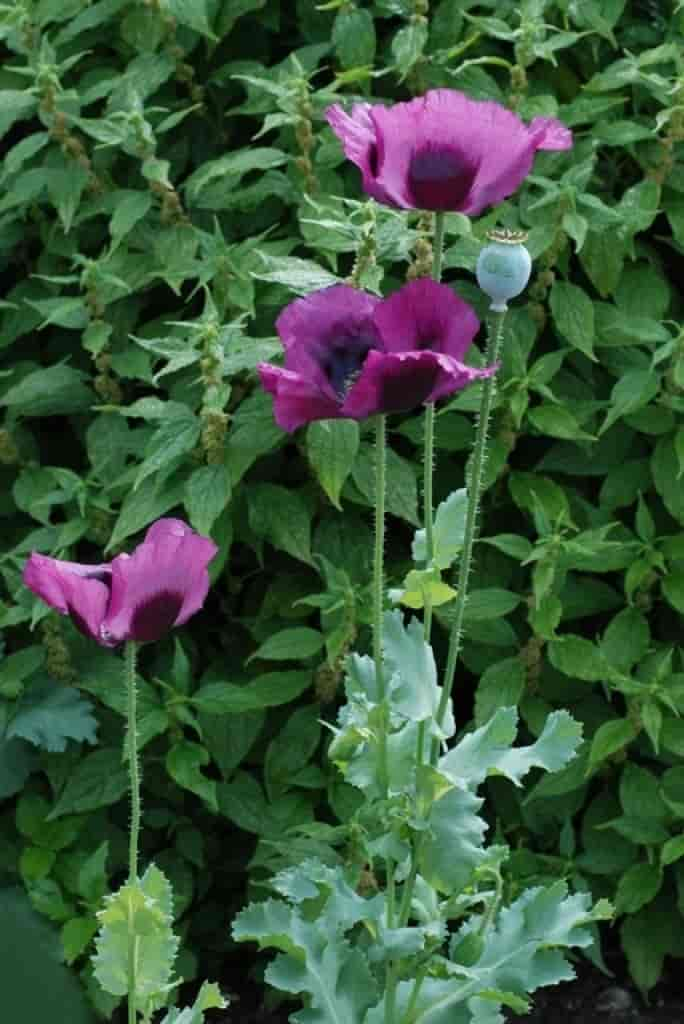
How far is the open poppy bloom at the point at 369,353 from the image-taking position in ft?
4.38

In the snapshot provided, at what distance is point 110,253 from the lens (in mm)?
2549

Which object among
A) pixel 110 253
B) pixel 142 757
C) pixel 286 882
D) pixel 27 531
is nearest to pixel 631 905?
pixel 142 757

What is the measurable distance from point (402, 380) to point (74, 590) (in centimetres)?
36

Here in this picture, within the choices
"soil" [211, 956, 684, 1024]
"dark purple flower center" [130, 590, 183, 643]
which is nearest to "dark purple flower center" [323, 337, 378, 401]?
"dark purple flower center" [130, 590, 183, 643]

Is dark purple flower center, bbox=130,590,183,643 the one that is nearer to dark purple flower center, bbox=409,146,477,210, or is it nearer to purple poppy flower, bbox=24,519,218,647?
purple poppy flower, bbox=24,519,218,647

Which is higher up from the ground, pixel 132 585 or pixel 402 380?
pixel 402 380

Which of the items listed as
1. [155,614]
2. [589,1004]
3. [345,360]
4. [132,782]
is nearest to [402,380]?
[345,360]

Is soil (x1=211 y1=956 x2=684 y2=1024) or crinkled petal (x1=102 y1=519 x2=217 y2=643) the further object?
soil (x1=211 y1=956 x2=684 y2=1024)

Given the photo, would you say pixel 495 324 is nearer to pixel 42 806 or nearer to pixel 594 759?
pixel 594 759

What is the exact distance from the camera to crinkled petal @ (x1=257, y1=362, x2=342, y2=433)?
1.38 m

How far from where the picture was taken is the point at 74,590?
1.42 m

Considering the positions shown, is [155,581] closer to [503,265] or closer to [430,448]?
[430,448]

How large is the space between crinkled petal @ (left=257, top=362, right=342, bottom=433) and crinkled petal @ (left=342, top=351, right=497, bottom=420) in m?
0.02

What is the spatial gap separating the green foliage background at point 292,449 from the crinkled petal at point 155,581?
864 millimetres
